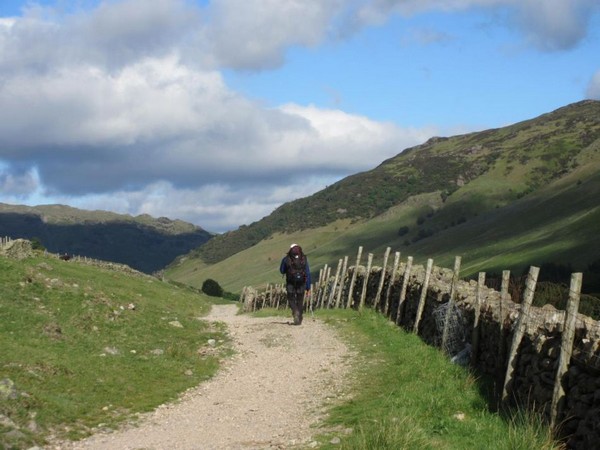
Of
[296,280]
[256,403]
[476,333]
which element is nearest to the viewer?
[256,403]

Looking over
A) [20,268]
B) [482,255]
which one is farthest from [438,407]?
[482,255]

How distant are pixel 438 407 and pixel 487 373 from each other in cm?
265

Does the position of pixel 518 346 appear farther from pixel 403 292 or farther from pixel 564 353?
pixel 403 292

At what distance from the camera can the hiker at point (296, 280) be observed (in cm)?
2133

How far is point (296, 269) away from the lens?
21.3 m

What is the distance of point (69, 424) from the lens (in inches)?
391

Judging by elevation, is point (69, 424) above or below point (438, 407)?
below

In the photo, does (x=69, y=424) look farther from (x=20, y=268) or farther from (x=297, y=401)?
(x=20, y=268)

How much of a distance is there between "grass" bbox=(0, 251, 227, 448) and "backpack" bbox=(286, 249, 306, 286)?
2.95 metres

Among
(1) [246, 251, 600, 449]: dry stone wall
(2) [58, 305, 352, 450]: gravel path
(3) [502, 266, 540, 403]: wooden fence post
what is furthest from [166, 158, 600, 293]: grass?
(3) [502, 266, 540, 403]: wooden fence post

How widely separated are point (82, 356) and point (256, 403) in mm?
4170

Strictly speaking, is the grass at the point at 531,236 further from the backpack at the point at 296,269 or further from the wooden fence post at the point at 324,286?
the backpack at the point at 296,269

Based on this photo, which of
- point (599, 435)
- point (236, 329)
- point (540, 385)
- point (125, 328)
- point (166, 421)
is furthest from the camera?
point (236, 329)

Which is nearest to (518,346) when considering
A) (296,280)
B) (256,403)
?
(256,403)
